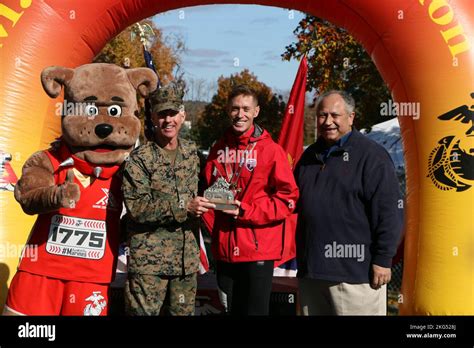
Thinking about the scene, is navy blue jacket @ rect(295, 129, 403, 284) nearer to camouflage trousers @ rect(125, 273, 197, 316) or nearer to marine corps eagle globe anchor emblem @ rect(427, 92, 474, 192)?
camouflage trousers @ rect(125, 273, 197, 316)

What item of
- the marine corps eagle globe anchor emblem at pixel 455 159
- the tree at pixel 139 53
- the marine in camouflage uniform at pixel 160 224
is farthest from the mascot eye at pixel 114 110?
the tree at pixel 139 53

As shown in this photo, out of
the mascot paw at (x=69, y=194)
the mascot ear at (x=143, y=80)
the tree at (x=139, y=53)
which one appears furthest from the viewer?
the tree at (x=139, y=53)

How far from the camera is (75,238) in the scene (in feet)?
10.2

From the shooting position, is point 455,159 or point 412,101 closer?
point 455,159

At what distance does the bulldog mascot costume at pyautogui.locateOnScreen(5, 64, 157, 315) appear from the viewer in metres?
3.07

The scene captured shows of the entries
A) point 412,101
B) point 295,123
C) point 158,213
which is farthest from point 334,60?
point 158,213

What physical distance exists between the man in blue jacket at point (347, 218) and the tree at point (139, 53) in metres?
7.67

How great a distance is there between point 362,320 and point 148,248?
46.5 inches

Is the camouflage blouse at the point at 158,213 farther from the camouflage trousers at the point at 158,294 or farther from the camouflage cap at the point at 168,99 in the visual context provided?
the camouflage cap at the point at 168,99

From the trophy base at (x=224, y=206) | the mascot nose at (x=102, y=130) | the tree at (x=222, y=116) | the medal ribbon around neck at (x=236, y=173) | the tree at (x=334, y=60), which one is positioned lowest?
the trophy base at (x=224, y=206)

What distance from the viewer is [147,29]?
6.30 meters

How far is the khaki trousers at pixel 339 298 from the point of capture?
312cm

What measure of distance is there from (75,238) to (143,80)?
92 cm

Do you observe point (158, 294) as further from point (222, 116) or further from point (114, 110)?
point (222, 116)
